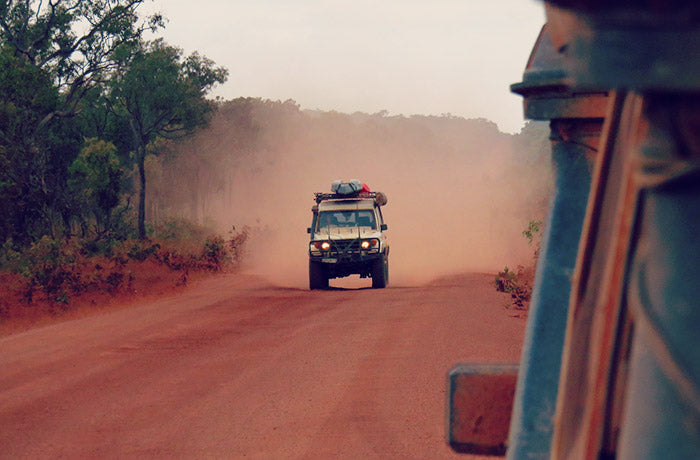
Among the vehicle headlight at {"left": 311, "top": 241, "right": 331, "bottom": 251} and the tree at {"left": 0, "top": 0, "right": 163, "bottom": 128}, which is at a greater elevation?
the tree at {"left": 0, "top": 0, "right": 163, "bottom": 128}

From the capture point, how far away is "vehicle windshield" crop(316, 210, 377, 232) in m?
20.8

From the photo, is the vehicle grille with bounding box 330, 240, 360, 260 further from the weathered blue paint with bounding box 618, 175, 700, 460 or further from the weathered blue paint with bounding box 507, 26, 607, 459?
the weathered blue paint with bounding box 618, 175, 700, 460

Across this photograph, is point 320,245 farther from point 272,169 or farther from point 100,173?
point 272,169

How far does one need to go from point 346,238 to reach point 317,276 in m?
1.13

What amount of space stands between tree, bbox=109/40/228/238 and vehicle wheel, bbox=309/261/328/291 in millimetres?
20856

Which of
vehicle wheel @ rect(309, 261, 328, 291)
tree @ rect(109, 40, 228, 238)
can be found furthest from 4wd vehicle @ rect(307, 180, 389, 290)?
tree @ rect(109, 40, 228, 238)

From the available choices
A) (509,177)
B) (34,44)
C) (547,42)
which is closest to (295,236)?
(34,44)

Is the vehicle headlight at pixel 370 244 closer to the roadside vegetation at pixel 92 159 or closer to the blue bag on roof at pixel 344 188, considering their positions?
the blue bag on roof at pixel 344 188

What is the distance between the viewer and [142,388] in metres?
8.72

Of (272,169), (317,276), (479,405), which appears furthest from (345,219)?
(272,169)

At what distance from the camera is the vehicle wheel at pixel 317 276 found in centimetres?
2052

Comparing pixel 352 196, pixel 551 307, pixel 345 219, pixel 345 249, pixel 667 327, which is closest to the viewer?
pixel 667 327

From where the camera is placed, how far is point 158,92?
41.3 metres

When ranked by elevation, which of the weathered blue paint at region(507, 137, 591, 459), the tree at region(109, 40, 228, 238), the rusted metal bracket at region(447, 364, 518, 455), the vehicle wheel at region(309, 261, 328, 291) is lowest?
the vehicle wheel at region(309, 261, 328, 291)
